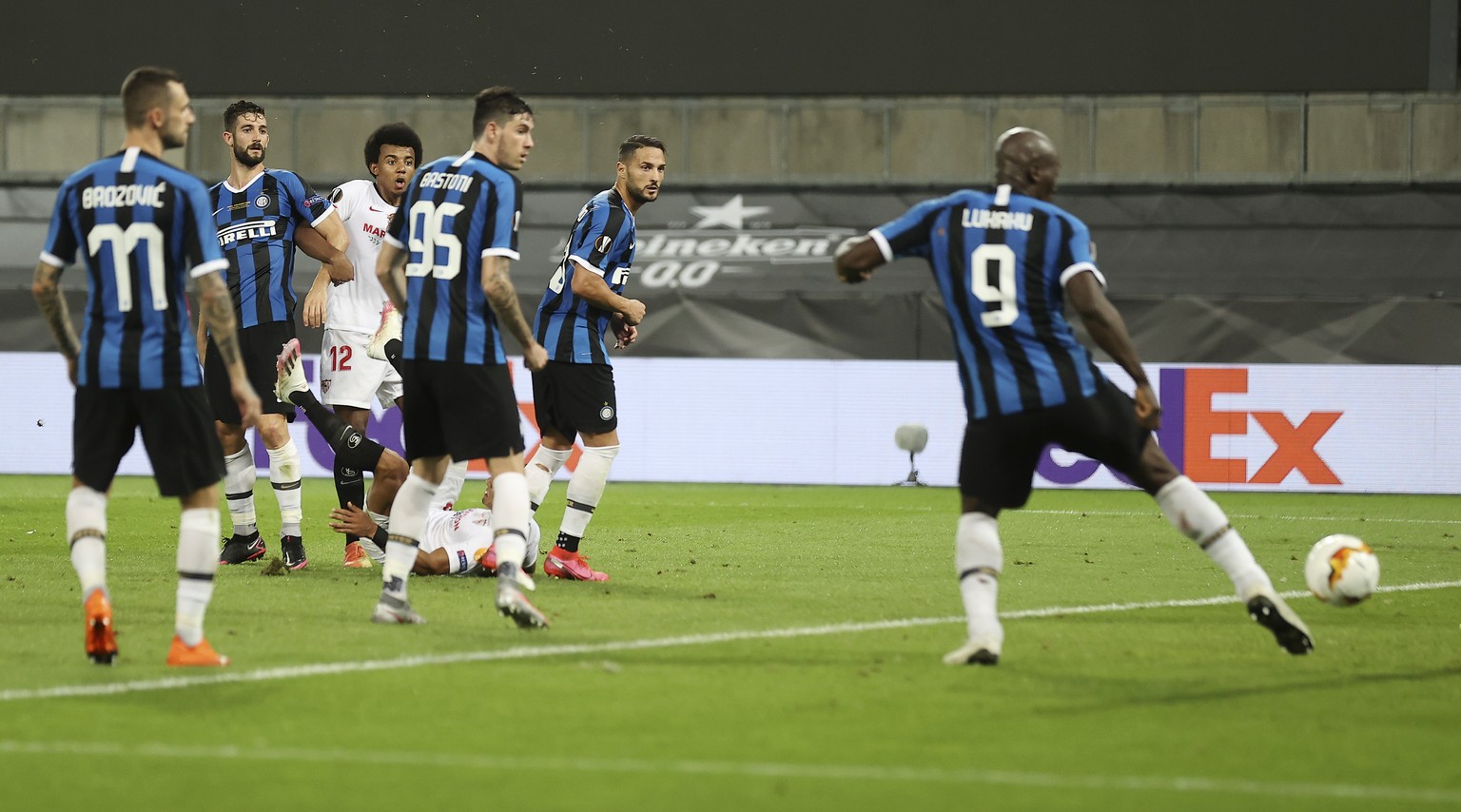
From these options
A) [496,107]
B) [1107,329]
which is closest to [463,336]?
[496,107]

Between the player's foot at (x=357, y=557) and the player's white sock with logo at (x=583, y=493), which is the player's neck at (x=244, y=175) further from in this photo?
the player's white sock with logo at (x=583, y=493)

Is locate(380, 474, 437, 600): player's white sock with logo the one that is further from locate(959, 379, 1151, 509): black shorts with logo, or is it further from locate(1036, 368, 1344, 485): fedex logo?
locate(1036, 368, 1344, 485): fedex logo

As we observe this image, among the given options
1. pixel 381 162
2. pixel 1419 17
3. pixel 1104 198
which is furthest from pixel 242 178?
pixel 1419 17

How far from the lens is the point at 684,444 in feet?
59.9

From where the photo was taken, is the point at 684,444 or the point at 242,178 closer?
the point at 242,178

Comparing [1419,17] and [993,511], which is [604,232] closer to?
[993,511]

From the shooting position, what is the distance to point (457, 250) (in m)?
7.16

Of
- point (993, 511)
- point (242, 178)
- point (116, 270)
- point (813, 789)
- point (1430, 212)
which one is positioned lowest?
point (813, 789)

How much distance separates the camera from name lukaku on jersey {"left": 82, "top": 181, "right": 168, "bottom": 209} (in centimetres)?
603

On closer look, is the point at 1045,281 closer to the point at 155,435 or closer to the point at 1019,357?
the point at 1019,357

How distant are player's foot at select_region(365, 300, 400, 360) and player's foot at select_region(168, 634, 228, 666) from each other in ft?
12.7

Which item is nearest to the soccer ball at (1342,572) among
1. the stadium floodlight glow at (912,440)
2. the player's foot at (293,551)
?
→ the player's foot at (293,551)

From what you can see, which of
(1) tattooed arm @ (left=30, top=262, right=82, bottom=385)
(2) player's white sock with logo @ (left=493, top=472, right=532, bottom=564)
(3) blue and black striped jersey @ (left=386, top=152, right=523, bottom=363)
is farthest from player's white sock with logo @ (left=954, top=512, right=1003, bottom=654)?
(1) tattooed arm @ (left=30, top=262, right=82, bottom=385)

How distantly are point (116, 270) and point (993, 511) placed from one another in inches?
125
